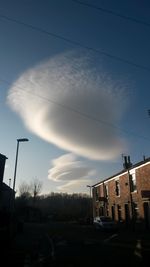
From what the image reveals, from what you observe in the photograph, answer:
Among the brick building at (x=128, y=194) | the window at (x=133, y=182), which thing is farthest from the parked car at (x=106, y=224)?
the window at (x=133, y=182)

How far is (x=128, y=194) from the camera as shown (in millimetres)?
37000

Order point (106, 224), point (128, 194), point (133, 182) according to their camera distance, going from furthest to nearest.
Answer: point (128, 194) < point (133, 182) < point (106, 224)

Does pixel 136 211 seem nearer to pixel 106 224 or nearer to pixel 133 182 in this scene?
pixel 133 182

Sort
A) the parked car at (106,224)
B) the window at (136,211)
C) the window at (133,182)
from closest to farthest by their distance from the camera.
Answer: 1. the parked car at (106,224)
2. the window at (136,211)
3. the window at (133,182)

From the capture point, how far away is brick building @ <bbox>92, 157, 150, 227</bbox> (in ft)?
107

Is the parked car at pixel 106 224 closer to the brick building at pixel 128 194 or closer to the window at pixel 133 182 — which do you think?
the brick building at pixel 128 194

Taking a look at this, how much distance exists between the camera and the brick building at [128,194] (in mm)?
32497

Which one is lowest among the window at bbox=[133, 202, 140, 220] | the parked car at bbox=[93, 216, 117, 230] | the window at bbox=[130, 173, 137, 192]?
the parked car at bbox=[93, 216, 117, 230]

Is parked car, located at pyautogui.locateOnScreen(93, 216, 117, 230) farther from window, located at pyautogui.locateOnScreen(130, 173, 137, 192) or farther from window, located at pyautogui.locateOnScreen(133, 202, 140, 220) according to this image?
window, located at pyautogui.locateOnScreen(130, 173, 137, 192)

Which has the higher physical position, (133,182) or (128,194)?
(133,182)

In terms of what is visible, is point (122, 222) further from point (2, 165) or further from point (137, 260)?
point (137, 260)

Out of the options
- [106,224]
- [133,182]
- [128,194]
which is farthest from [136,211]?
[106,224]

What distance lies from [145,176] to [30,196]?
79.7 meters

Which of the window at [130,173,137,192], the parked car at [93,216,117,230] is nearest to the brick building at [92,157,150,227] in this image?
the window at [130,173,137,192]
